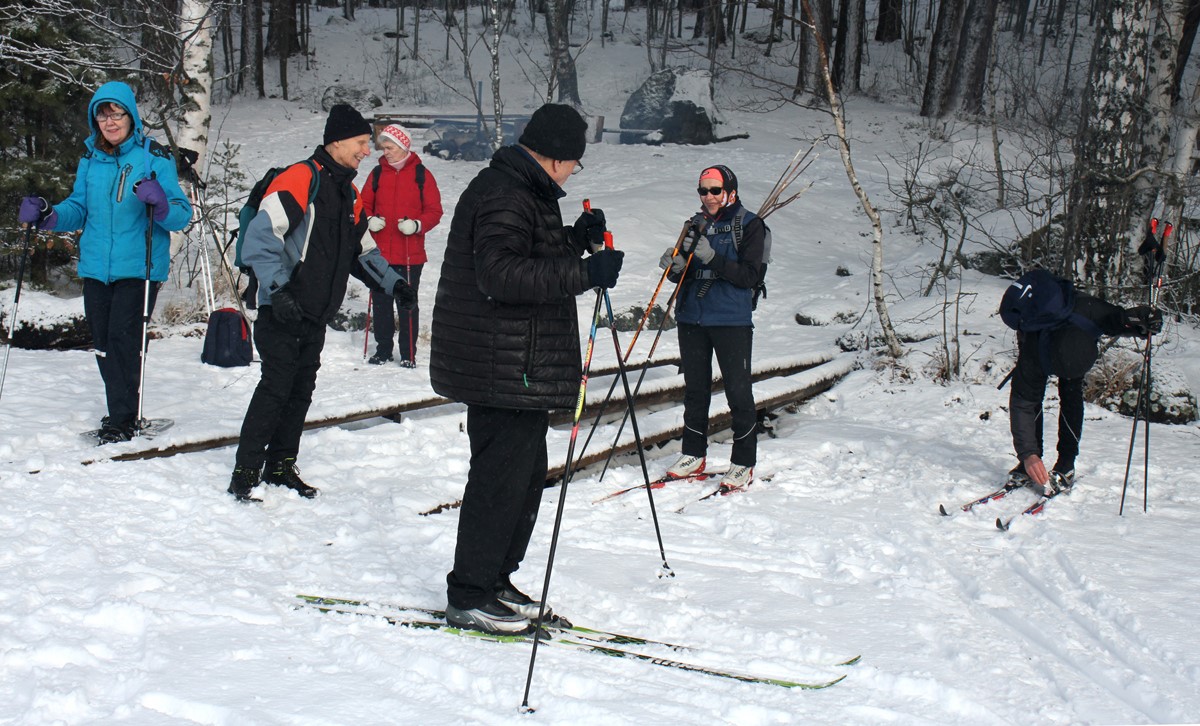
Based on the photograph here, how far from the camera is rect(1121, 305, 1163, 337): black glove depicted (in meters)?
5.35

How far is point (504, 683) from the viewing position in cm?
314

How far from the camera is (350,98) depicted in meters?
22.5

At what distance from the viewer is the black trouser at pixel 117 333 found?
526cm

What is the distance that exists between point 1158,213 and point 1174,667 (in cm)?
695

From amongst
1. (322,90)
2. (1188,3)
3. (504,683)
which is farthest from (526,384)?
(322,90)

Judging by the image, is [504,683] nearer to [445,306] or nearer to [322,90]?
[445,306]

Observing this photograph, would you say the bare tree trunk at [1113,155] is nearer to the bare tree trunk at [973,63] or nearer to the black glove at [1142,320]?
the black glove at [1142,320]

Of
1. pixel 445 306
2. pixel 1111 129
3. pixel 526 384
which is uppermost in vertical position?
pixel 1111 129

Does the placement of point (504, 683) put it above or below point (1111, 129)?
below

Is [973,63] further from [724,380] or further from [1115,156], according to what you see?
[724,380]

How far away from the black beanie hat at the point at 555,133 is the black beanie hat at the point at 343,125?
1561 millimetres

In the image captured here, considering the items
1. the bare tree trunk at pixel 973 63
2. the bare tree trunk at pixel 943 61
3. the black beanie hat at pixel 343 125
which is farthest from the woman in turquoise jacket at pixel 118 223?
the bare tree trunk at pixel 973 63

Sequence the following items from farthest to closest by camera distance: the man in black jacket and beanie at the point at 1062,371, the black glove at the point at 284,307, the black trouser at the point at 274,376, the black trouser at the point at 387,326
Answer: the black trouser at the point at 387,326 → the man in black jacket and beanie at the point at 1062,371 → the black trouser at the point at 274,376 → the black glove at the point at 284,307

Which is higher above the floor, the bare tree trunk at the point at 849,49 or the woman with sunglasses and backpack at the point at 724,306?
the bare tree trunk at the point at 849,49
